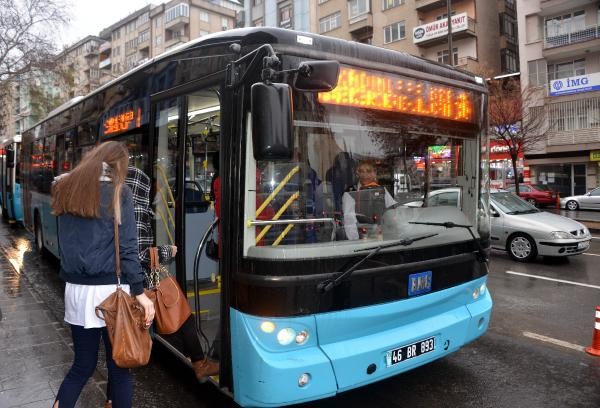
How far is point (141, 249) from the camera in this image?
3574mm

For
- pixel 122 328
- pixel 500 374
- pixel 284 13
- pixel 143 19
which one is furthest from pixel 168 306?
pixel 143 19

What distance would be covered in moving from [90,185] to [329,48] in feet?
5.88

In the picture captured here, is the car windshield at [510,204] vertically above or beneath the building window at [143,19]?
beneath

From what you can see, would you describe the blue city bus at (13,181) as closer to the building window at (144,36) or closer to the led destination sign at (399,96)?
the led destination sign at (399,96)

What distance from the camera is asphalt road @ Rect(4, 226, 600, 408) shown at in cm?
391

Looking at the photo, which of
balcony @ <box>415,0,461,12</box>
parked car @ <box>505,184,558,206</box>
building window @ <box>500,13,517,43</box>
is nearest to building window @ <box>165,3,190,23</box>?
balcony @ <box>415,0,461,12</box>

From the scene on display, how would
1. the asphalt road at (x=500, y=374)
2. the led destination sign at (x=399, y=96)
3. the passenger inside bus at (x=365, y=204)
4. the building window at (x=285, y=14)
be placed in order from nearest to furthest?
the led destination sign at (x=399, y=96) < the passenger inside bus at (x=365, y=204) < the asphalt road at (x=500, y=374) < the building window at (x=285, y=14)

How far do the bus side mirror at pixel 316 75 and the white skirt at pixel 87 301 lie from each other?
64.5 inches

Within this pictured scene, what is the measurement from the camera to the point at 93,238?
2766 millimetres

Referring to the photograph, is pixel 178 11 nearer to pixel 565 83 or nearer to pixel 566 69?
pixel 566 69

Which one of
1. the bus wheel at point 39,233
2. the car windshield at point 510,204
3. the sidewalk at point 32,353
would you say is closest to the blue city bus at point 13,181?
the bus wheel at point 39,233

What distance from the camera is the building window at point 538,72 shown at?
3231 centimetres

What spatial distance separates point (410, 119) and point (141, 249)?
7.45 feet

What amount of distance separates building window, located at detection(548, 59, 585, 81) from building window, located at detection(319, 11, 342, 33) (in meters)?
17.9
